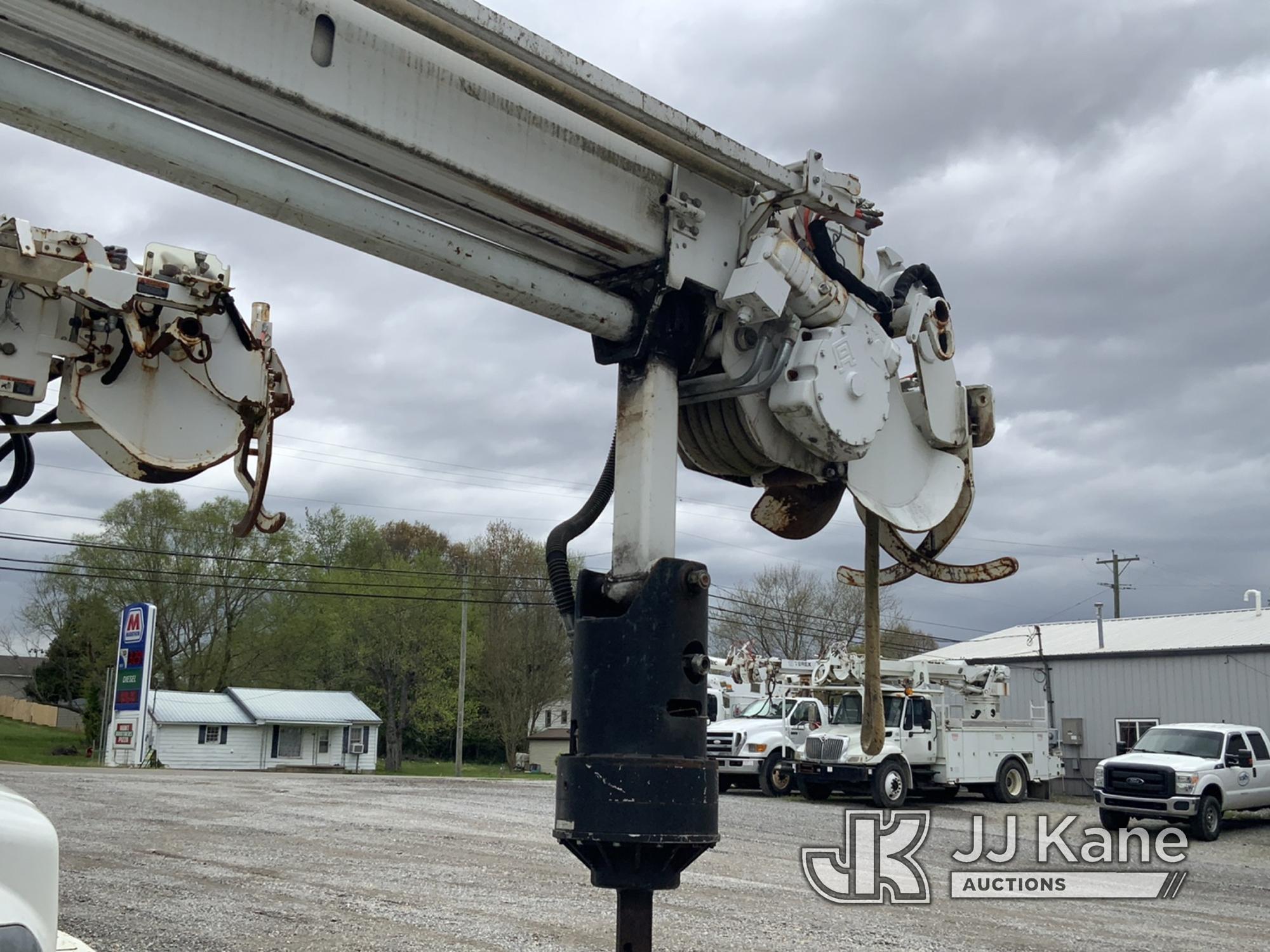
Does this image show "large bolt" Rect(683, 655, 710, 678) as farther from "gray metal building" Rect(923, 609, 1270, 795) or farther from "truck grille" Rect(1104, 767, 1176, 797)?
"gray metal building" Rect(923, 609, 1270, 795)

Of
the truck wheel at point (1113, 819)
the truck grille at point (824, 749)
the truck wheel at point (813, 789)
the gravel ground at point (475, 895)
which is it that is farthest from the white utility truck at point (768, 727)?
the gravel ground at point (475, 895)

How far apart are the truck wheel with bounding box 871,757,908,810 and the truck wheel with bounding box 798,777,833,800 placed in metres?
1.09

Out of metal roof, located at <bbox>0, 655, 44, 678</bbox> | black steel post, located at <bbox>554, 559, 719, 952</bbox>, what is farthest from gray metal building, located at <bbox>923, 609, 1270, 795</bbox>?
metal roof, located at <bbox>0, 655, 44, 678</bbox>

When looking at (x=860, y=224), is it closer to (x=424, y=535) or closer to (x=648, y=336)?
(x=648, y=336)

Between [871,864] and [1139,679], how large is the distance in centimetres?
1875

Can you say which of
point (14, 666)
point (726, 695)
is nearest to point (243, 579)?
point (726, 695)

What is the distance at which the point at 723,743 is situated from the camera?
79.3 ft

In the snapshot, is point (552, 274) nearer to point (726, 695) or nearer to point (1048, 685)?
point (726, 695)

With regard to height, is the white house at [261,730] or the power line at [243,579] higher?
the power line at [243,579]

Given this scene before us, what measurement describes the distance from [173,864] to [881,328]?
932 centimetres

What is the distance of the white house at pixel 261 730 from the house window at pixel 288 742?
26 mm

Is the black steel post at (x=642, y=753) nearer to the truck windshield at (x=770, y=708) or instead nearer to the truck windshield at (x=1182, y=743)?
the truck windshield at (x=1182, y=743)

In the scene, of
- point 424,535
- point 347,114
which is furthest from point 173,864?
point 424,535

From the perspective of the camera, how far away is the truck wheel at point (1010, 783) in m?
23.5
